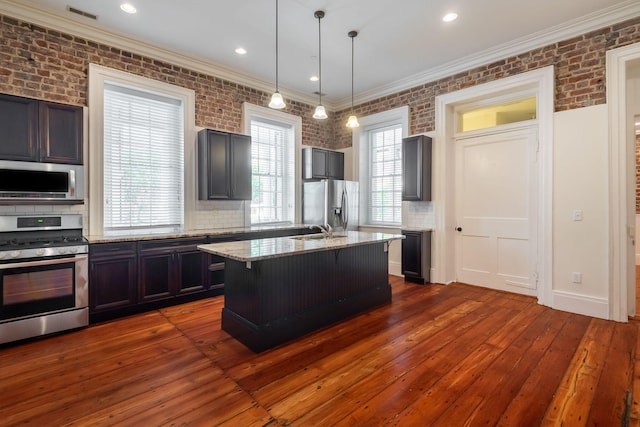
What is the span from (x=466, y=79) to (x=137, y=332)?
5410mm

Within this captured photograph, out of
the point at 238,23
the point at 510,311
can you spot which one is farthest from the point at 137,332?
the point at 510,311

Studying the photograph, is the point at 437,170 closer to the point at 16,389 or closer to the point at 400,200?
the point at 400,200

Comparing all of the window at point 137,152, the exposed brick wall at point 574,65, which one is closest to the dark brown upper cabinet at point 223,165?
the window at point 137,152

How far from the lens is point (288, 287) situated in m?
2.99

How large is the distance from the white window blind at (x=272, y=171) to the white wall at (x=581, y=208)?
160 inches

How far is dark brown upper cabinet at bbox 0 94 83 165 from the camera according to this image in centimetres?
304

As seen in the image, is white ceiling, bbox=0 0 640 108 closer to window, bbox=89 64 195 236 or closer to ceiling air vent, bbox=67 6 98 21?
ceiling air vent, bbox=67 6 98 21

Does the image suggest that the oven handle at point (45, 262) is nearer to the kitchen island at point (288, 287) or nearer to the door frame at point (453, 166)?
the kitchen island at point (288, 287)

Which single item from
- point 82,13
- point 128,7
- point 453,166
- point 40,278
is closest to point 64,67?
point 82,13

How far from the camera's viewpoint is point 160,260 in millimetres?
3744

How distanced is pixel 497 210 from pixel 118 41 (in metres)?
5.66

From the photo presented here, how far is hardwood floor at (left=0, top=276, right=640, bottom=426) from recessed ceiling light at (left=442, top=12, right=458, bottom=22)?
342cm

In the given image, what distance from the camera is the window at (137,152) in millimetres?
3760

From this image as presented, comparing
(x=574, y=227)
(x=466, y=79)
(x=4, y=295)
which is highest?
(x=466, y=79)
